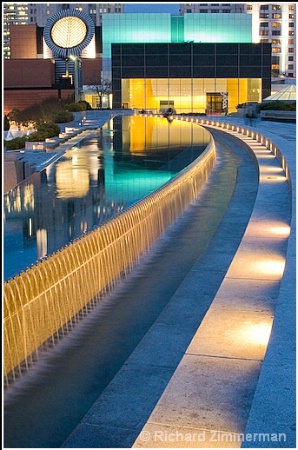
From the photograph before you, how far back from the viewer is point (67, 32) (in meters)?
79.5

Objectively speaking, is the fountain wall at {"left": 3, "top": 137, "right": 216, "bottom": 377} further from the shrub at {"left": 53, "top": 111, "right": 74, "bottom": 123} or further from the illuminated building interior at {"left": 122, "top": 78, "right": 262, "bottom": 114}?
the illuminated building interior at {"left": 122, "top": 78, "right": 262, "bottom": 114}

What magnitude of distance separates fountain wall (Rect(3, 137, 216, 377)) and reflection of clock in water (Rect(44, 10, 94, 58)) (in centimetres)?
6786

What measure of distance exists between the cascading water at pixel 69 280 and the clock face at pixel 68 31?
68332mm

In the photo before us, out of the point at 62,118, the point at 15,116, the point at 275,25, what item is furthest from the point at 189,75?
the point at 275,25

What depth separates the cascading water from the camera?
7.67 meters

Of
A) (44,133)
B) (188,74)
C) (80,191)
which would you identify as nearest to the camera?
(80,191)

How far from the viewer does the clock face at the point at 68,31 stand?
78.6 m

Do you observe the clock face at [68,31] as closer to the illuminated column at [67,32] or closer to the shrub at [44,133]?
the illuminated column at [67,32]

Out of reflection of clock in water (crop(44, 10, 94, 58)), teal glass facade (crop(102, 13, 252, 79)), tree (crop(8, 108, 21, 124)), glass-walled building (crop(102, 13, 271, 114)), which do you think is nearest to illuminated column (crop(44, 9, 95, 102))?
reflection of clock in water (crop(44, 10, 94, 58))

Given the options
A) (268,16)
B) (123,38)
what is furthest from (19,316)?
(268,16)

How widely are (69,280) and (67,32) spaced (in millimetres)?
74007

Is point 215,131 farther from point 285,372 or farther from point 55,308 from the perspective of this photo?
point 285,372
